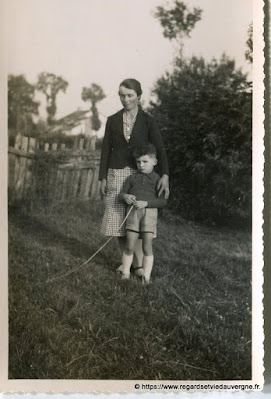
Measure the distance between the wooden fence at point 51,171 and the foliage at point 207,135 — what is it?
0.20 m

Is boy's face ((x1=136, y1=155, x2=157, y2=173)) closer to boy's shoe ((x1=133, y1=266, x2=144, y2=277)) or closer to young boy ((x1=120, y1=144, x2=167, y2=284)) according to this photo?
young boy ((x1=120, y1=144, x2=167, y2=284))

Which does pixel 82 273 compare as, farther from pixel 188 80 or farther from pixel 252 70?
pixel 252 70

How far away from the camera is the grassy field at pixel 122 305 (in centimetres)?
133

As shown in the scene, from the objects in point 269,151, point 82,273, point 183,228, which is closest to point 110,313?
point 82,273

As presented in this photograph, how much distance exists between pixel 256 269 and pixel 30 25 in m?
0.84

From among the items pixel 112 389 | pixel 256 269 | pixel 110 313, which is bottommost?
pixel 112 389

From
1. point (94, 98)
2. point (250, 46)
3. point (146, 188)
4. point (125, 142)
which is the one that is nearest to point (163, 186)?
point (146, 188)

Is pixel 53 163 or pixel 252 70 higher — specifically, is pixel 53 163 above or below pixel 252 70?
below

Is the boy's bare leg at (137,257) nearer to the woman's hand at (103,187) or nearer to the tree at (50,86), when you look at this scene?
the woman's hand at (103,187)

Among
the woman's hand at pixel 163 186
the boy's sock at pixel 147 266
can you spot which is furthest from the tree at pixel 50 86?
the boy's sock at pixel 147 266

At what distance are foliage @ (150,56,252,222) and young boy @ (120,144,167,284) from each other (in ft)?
0.16

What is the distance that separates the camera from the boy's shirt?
1.34m

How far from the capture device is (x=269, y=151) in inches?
53.6

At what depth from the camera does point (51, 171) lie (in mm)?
1357
